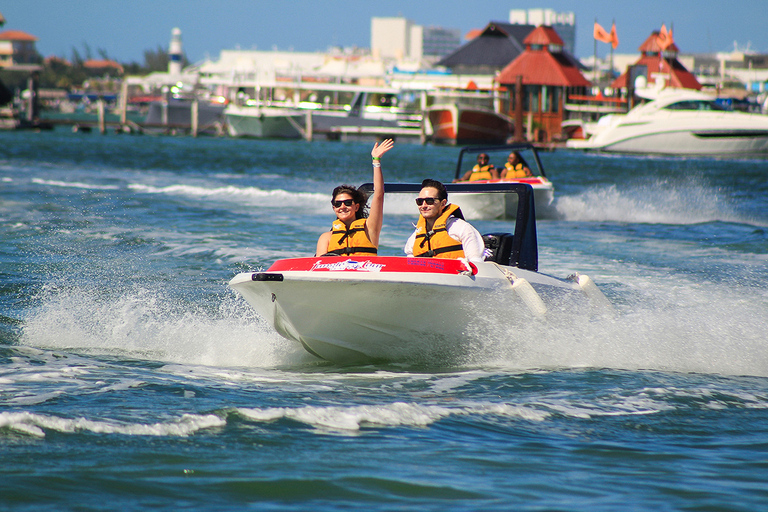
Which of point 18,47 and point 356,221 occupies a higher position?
point 18,47

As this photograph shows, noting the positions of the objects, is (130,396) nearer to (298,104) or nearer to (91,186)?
(91,186)

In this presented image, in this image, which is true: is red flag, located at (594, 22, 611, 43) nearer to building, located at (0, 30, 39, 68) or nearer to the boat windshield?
the boat windshield

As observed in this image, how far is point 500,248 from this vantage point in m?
7.48

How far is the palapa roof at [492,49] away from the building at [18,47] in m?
118

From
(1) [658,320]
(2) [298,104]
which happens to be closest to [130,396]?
(1) [658,320]

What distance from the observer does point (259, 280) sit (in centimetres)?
613

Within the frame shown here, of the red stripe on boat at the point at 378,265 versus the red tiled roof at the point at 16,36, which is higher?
the red tiled roof at the point at 16,36

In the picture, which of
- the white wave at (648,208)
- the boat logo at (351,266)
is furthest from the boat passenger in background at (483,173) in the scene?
the boat logo at (351,266)

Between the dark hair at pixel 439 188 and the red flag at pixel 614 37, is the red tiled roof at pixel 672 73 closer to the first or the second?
the red flag at pixel 614 37

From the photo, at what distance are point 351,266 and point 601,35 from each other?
56.0 meters

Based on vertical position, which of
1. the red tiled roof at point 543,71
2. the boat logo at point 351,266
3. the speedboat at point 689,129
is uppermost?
the red tiled roof at point 543,71

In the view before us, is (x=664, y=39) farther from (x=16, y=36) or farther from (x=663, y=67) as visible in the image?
(x=16, y=36)

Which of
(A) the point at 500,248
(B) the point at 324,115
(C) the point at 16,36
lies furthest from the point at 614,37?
(C) the point at 16,36

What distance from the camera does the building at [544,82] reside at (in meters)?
65.9
